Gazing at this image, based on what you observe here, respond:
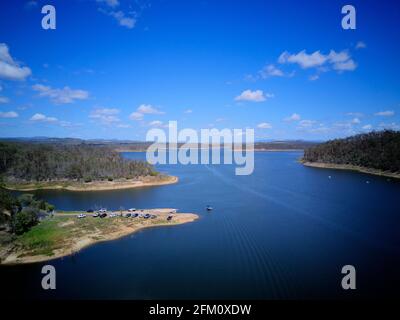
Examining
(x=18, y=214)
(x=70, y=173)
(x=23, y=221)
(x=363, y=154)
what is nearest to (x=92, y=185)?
(x=70, y=173)

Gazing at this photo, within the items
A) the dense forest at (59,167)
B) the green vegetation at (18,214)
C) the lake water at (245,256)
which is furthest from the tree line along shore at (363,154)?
the green vegetation at (18,214)

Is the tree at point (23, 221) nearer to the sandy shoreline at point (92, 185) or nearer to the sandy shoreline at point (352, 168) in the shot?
the sandy shoreline at point (92, 185)

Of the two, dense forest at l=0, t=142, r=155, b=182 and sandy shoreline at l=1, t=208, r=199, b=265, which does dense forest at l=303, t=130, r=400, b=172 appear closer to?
dense forest at l=0, t=142, r=155, b=182

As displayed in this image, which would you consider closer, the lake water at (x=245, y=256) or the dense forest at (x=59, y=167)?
the lake water at (x=245, y=256)

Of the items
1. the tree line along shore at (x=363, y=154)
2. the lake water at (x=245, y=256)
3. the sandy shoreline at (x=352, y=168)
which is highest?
the tree line along shore at (x=363, y=154)

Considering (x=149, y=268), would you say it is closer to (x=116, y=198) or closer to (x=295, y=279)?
(x=295, y=279)

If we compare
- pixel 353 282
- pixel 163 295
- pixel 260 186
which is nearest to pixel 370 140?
pixel 260 186
